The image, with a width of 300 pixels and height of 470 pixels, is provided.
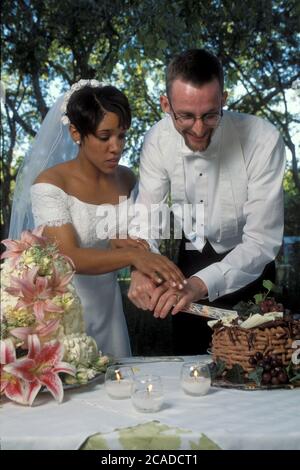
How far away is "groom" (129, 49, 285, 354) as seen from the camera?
2508mm

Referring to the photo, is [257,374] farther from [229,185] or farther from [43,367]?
[229,185]

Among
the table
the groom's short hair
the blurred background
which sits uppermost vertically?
the blurred background

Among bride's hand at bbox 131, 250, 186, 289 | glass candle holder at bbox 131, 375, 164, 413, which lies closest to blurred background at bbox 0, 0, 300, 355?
bride's hand at bbox 131, 250, 186, 289

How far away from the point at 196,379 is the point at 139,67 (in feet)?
13.5

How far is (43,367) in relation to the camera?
5.18 ft

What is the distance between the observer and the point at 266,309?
5.78 feet

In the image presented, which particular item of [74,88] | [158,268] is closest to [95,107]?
[74,88]

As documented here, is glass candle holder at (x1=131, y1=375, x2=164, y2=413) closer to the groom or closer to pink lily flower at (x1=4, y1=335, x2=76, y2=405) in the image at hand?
pink lily flower at (x1=4, y1=335, x2=76, y2=405)

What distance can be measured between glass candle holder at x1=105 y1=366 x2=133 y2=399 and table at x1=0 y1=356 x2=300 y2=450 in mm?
18

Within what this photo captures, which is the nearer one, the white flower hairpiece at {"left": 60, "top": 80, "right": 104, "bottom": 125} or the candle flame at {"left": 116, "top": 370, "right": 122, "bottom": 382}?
the candle flame at {"left": 116, "top": 370, "right": 122, "bottom": 382}

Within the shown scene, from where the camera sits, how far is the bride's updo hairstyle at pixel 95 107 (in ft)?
9.23

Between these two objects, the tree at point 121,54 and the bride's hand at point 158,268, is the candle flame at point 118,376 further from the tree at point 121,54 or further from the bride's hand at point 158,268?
the tree at point 121,54

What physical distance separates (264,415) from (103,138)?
1.69 m
